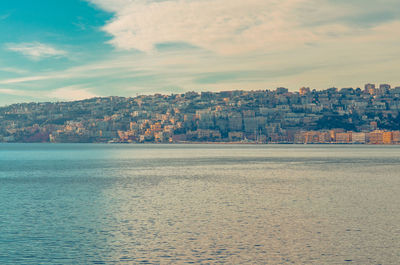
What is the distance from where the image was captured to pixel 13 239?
2691cm

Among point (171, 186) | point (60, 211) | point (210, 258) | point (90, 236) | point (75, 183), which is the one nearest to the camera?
point (210, 258)

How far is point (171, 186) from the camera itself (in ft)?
186

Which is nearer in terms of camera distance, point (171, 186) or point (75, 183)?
point (171, 186)

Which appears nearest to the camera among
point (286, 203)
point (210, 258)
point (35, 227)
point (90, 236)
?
point (210, 258)

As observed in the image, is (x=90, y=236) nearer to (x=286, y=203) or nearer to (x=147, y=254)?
(x=147, y=254)

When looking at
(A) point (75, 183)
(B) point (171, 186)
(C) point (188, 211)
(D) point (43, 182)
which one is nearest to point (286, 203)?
(C) point (188, 211)

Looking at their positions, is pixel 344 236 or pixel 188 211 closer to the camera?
pixel 344 236

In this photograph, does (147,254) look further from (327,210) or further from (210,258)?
(327,210)

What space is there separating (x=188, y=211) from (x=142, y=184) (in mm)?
→ 23211

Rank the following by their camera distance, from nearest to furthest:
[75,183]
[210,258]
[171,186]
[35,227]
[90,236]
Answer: [210,258] → [90,236] → [35,227] → [171,186] → [75,183]

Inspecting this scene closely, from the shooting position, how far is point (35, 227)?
30.5 m

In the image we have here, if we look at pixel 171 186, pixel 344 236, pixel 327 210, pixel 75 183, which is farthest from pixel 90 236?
pixel 75 183

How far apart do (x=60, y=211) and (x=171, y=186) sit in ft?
69.4

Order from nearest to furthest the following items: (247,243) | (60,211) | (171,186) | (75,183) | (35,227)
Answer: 1. (247,243)
2. (35,227)
3. (60,211)
4. (171,186)
5. (75,183)
